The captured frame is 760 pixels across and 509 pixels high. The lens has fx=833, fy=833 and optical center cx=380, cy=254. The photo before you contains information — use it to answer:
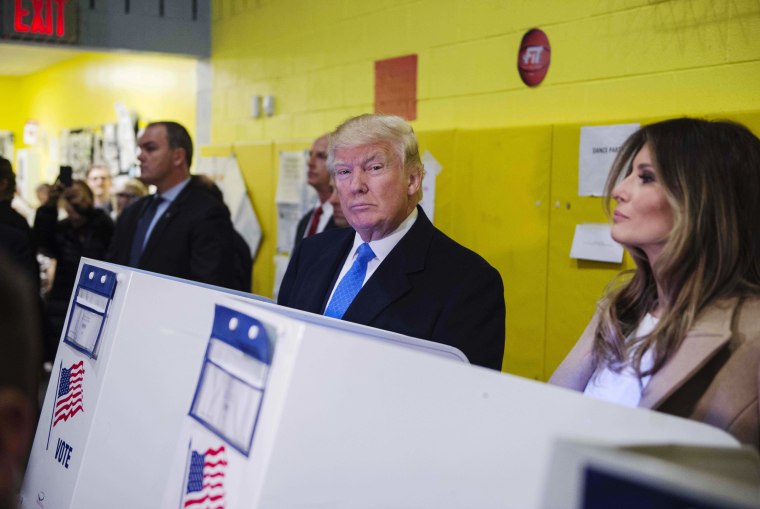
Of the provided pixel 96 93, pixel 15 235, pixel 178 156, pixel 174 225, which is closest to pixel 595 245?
pixel 174 225

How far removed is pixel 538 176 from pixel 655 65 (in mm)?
659

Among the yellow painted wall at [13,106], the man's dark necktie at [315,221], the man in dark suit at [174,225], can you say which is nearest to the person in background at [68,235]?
the man in dark suit at [174,225]

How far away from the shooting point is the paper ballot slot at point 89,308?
165cm

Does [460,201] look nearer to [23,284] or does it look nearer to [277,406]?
[277,406]

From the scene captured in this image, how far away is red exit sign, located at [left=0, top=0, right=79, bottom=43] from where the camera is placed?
5.54 metres

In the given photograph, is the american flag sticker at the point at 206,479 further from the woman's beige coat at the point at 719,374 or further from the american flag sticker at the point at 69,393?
the woman's beige coat at the point at 719,374

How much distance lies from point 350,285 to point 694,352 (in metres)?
0.82

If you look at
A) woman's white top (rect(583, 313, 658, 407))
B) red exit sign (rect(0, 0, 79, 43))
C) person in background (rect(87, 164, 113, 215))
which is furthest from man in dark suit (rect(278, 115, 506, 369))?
person in background (rect(87, 164, 113, 215))

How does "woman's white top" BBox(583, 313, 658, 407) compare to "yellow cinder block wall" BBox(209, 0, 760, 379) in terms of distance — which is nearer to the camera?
"woman's white top" BBox(583, 313, 658, 407)

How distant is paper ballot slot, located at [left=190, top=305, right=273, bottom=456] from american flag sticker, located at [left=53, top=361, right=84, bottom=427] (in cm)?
56

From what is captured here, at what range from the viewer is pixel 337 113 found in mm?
4949

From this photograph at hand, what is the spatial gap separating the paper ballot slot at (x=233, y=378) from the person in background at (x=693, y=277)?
26.3 inches

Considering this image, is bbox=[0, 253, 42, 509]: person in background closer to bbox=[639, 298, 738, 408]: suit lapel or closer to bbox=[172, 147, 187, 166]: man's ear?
bbox=[639, 298, 738, 408]: suit lapel

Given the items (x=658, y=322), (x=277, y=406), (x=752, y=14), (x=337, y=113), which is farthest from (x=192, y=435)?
(x=337, y=113)
